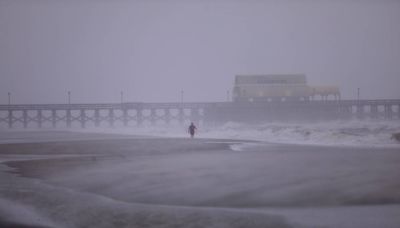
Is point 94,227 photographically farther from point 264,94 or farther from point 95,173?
point 264,94

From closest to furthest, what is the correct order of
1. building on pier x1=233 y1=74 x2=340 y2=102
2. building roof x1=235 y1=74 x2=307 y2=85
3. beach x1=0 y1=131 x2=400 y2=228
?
beach x1=0 y1=131 x2=400 y2=228 → building on pier x1=233 y1=74 x2=340 y2=102 → building roof x1=235 y1=74 x2=307 y2=85

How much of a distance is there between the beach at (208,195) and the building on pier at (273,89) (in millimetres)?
43200

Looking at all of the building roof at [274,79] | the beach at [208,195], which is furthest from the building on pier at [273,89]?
the beach at [208,195]

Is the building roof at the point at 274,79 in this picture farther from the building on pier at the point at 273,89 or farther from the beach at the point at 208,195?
the beach at the point at 208,195

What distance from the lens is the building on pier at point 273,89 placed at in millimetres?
52812

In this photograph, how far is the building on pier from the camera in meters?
52.8

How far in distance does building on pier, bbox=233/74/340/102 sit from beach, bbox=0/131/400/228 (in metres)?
43.2

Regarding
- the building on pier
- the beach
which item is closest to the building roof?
the building on pier

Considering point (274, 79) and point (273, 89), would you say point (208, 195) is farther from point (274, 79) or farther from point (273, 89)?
point (274, 79)

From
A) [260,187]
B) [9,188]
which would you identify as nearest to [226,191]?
[260,187]

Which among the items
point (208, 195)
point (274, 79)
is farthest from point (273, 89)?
point (208, 195)

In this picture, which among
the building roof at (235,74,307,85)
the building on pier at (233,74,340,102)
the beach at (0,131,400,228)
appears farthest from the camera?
the building roof at (235,74,307,85)

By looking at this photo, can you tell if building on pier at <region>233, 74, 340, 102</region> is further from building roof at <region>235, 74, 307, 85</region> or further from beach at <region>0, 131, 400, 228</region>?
beach at <region>0, 131, 400, 228</region>

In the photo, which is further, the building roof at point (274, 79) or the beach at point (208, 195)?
the building roof at point (274, 79)
